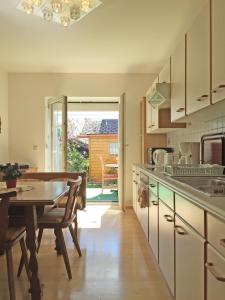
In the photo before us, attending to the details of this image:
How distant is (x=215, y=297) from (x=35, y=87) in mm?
5169

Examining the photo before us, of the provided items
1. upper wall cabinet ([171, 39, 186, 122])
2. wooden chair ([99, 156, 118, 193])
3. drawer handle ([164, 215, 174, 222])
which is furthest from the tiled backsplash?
wooden chair ([99, 156, 118, 193])

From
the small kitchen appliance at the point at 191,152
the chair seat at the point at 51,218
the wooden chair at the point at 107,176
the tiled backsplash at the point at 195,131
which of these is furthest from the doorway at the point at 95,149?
the chair seat at the point at 51,218

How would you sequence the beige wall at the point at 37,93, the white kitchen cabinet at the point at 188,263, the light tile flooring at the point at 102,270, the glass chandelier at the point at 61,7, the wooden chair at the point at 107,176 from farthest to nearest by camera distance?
1. the wooden chair at the point at 107,176
2. the beige wall at the point at 37,93
3. the glass chandelier at the point at 61,7
4. the light tile flooring at the point at 102,270
5. the white kitchen cabinet at the point at 188,263

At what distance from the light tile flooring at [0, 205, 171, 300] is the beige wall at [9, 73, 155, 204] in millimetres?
2128

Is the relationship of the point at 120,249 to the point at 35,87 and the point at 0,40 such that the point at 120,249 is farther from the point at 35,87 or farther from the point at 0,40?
the point at 35,87

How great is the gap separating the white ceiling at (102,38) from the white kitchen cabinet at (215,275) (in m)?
2.49

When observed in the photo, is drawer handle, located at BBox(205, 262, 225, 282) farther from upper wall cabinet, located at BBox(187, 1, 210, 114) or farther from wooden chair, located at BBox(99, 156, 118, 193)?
wooden chair, located at BBox(99, 156, 118, 193)

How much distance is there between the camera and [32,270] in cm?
224

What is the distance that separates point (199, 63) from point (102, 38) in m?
1.96

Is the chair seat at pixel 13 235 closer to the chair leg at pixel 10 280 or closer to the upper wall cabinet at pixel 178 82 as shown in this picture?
the chair leg at pixel 10 280

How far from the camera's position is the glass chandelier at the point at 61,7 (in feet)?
9.46

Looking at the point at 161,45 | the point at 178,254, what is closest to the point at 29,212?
the point at 178,254

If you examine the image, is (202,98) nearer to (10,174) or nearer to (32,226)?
(32,226)

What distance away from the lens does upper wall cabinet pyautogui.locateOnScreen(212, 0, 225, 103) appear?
1898 millimetres
